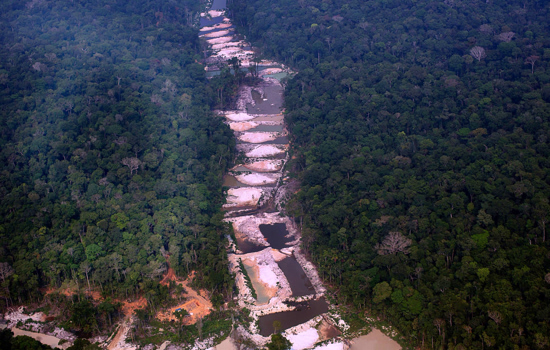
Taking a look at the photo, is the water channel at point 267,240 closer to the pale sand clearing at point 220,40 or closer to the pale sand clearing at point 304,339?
the pale sand clearing at point 304,339

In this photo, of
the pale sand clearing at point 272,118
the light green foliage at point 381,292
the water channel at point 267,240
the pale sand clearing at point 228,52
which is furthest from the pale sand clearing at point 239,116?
the light green foliage at point 381,292

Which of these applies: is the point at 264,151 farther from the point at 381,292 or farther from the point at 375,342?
the point at 375,342

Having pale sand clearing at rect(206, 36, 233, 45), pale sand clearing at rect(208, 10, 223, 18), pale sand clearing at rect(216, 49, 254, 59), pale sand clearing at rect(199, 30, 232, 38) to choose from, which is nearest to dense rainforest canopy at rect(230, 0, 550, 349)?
pale sand clearing at rect(216, 49, 254, 59)

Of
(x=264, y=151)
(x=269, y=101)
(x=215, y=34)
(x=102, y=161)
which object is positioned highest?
(x=215, y=34)

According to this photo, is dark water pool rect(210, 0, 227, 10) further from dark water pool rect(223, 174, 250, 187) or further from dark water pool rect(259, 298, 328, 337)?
dark water pool rect(259, 298, 328, 337)

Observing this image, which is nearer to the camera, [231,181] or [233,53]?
[231,181]

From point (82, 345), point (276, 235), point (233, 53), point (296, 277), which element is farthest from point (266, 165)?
point (233, 53)

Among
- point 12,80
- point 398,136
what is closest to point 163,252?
point 398,136

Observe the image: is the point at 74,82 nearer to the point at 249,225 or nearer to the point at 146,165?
the point at 146,165
